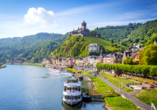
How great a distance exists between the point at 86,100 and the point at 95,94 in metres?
3.03

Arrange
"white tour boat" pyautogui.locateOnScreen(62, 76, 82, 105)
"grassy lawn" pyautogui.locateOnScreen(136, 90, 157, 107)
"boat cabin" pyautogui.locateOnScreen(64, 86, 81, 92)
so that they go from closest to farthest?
1. "grassy lawn" pyautogui.locateOnScreen(136, 90, 157, 107)
2. "white tour boat" pyautogui.locateOnScreen(62, 76, 82, 105)
3. "boat cabin" pyautogui.locateOnScreen(64, 86, 81, 92)

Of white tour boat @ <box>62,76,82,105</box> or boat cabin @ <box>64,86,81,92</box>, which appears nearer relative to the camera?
white tour boat @ <box>62,76,82,105</box>

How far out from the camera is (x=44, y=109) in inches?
1221

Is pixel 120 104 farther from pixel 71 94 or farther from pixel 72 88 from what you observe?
pixel 72 88

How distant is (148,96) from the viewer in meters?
A: 29.8

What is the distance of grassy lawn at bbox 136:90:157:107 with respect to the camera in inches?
1087

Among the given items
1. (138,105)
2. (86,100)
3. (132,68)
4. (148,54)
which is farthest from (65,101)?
(148,54)

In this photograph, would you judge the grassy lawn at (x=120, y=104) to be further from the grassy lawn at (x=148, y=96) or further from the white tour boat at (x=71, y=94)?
the white tour boat at (x=71, y=94)

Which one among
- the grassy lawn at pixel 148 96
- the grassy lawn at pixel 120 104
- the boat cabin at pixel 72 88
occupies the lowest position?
the grassy lawn at pixel 120 104

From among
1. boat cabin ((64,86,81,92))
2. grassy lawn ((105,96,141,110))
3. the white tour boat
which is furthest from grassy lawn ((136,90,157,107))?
boat cabin ((64,86,81,92))

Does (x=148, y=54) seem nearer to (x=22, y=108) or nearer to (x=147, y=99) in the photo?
(x=147, y=99)

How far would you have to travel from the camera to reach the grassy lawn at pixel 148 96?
27611mm

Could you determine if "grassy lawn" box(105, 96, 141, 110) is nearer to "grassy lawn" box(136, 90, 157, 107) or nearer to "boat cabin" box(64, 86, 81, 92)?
"grassy lawn" box(136, 90, 157, 107)

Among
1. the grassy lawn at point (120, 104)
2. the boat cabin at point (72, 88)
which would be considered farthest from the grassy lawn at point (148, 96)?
the boat cabin at point (72, 88)
